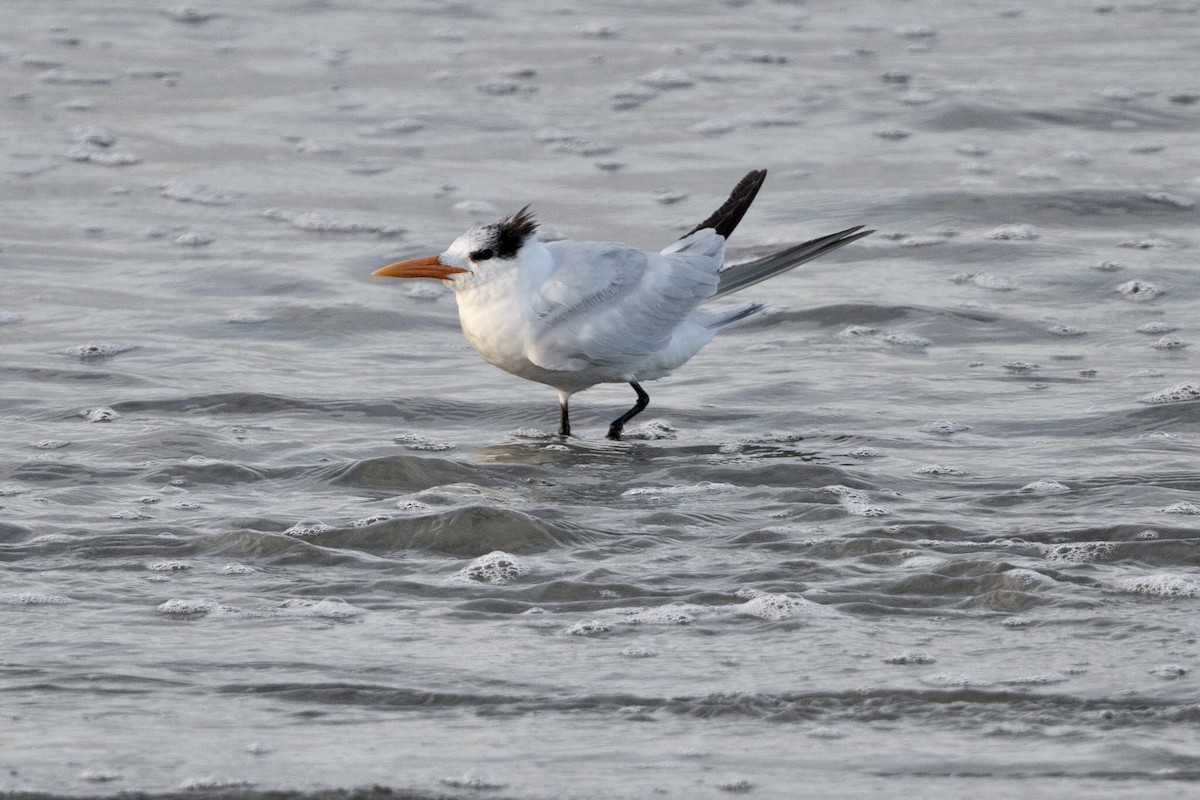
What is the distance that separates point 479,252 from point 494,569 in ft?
6.76

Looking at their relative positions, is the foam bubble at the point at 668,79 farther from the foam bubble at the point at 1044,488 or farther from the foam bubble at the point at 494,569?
the foam bubble at the point at 494,569

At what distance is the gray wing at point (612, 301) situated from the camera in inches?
287

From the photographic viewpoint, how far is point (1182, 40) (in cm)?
1545

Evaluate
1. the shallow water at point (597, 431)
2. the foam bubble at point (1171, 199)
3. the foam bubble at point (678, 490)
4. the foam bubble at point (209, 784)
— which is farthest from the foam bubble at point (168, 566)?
the foam bubble at point (1171, 199)

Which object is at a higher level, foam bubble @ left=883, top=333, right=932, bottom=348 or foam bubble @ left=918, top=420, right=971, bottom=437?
foam bubble @ left=883, top=333, right=932, bottom=348

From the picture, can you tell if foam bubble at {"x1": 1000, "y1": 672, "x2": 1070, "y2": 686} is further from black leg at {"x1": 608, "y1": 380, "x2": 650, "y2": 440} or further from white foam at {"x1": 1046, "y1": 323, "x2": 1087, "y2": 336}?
white foam at {"x1": 1046, "y1": 323, "x2": 1087, "y2": 336}

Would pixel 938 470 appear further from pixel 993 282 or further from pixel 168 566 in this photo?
pixel 993 282

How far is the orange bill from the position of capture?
23.6 feet

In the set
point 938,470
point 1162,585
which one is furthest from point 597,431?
point 1162,585

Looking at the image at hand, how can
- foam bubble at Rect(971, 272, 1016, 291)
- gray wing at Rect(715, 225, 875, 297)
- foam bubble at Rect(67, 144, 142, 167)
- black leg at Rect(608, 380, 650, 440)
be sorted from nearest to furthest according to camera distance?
black leg at Rect(608, 380, 650, 440)
gray wing at Rect(715, 225, 875, 297)
foam bubble at Rect(971, 272, 1016, 291)
foam bubble at Rect(67, 144, 142, 167)

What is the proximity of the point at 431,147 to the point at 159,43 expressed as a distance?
12.3 feet

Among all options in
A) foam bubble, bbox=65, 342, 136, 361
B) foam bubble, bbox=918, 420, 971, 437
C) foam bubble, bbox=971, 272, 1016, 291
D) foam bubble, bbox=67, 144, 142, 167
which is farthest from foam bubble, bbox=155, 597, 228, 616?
foam bubble, bbox=67, 144, 142, 167

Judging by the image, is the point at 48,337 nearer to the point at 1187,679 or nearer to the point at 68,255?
the point at 68,255

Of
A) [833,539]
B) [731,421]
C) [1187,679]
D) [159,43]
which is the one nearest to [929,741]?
Answer: [1187,679]
